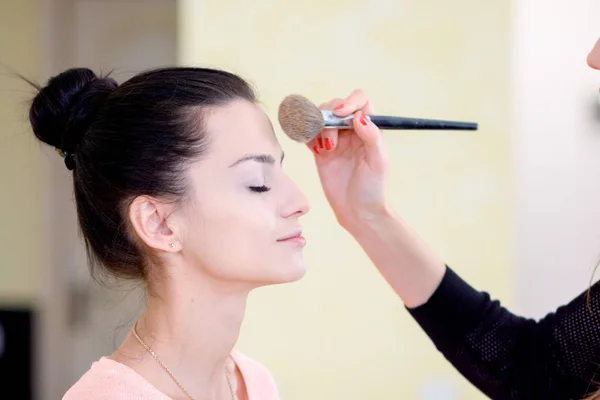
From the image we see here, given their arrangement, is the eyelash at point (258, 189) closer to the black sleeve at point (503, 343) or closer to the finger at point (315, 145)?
the finger at point (315, 145)

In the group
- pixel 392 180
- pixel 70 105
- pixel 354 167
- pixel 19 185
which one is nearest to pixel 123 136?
pixel 70 105

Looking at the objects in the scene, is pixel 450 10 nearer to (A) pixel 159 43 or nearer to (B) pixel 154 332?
(B) pixel 154 332

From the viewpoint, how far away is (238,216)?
94 centimetres

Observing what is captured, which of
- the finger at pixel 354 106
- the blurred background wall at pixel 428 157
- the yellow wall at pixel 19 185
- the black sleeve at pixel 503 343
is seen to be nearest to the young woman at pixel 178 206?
the finger at pixel 354 106

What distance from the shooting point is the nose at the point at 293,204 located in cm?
96

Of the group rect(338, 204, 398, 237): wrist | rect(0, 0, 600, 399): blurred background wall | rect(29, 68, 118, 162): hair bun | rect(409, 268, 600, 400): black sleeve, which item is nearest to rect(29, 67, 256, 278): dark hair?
rect(29, 68, 118, 162): hair bun

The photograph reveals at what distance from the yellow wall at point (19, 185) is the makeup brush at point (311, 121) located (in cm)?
176

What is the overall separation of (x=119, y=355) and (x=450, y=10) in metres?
1.06

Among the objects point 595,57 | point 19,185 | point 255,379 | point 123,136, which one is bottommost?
point 19,185

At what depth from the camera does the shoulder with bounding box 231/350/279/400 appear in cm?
107

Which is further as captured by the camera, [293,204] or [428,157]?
[428,157]

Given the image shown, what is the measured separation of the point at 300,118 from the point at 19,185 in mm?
1853

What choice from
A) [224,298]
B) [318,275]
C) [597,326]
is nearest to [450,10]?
[318,275]

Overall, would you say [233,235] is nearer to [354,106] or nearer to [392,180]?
[354,106]
